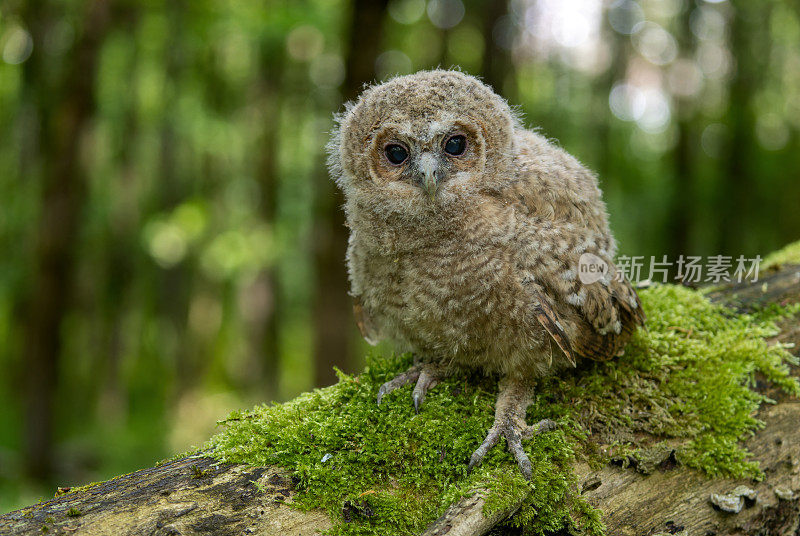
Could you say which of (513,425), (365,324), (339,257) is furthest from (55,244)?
(513,425)

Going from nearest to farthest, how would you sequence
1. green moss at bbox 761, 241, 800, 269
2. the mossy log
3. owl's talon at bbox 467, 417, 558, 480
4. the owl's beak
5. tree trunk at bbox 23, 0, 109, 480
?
the mossy log, owl's talon at bbox 467, 417, 558, 480, the owl's beak, green moss at bbox 761, 241, 800, 269, tree trunk at bbox 23, 0, 109, 480

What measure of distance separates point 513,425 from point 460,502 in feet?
1.53

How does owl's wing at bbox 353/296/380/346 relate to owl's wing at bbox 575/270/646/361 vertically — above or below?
below

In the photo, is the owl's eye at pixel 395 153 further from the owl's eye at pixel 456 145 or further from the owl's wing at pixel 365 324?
the owl's wing at pixel 365 324

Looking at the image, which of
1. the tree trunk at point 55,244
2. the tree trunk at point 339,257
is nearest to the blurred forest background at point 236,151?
the tree trunk at point 55,244

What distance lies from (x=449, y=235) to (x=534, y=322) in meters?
0.53

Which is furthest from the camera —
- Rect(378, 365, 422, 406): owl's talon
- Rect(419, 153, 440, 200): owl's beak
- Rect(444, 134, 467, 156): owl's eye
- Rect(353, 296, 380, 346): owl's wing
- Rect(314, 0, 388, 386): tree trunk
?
Rect(314, 0, 388, 386): tree trunk

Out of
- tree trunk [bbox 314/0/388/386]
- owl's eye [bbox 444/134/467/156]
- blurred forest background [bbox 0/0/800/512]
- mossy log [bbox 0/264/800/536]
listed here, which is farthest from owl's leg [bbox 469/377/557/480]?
blurred forest background [bbox 0/0/800/512]

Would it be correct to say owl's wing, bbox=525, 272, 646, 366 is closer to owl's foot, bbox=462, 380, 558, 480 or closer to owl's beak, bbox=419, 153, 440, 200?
owl's foot, bbox=462, 380, 558, 480

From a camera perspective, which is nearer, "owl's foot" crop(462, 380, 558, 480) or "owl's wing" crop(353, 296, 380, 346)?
"owl's foot" crop(462, 380, 558, 480)

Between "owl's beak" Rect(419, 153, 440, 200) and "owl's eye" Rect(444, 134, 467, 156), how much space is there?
11 cm

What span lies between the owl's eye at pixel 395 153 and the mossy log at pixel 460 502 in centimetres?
142

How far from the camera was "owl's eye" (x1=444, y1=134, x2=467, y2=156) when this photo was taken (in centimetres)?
261

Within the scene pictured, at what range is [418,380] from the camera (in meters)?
2.74
